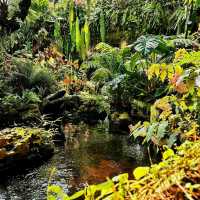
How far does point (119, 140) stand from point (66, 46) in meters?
7.36

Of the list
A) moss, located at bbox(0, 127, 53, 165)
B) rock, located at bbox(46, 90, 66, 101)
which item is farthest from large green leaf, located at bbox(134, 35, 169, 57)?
moss, located at bbox(0, 127, 53, 165)

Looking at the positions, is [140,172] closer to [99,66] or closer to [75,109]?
[75,109]

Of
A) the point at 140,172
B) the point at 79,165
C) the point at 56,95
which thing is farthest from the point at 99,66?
the point at 140,172

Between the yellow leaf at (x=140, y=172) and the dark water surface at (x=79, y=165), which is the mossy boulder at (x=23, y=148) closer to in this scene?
the dark water surface at (x=79, y=165)

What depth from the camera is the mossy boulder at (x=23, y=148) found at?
586cm

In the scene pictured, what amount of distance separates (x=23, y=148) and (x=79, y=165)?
893 mm

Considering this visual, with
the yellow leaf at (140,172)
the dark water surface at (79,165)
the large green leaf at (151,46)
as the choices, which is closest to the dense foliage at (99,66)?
the large green leaf at (151,46)

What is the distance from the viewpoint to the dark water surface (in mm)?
4973

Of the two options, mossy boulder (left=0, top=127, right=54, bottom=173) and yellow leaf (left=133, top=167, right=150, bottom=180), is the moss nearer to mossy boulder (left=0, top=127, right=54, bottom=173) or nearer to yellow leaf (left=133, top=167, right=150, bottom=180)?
mossy boulder (left=0, top=127, right=54, bottom=173)

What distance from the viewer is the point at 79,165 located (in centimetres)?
581

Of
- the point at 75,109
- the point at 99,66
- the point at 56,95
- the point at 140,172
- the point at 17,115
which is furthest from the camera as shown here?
the point at 99,66

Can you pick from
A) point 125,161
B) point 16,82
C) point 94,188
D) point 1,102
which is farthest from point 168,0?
point 94,188

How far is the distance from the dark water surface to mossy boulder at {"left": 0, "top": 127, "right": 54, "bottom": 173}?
0.20m

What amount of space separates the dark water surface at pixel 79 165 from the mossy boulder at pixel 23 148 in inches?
8.0
